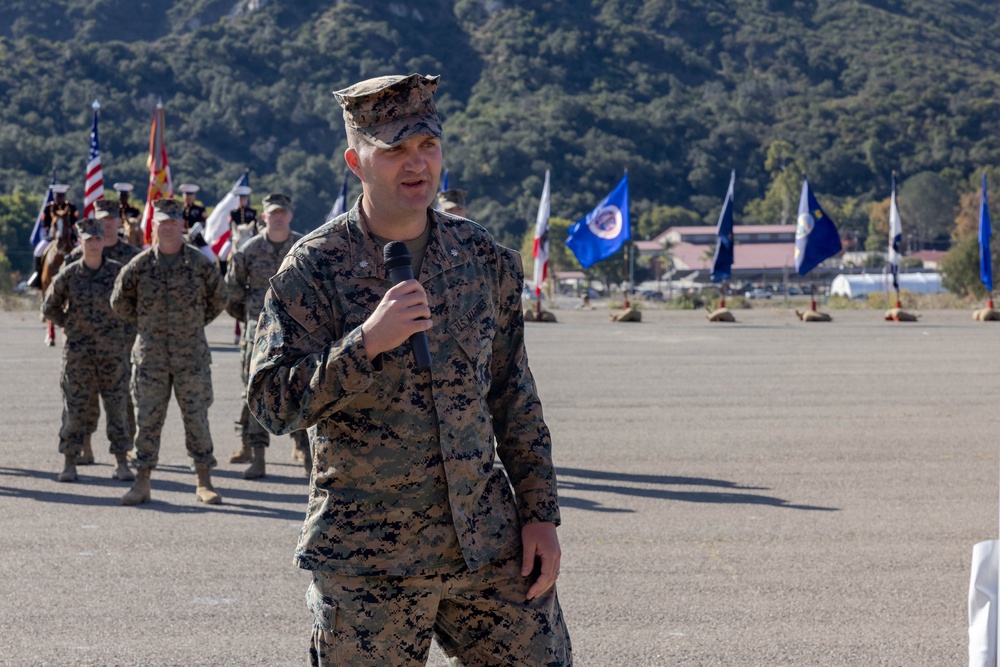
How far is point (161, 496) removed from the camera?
9.73m

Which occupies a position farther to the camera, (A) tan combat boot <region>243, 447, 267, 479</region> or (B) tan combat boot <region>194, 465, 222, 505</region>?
(A) tan combat boot <region>243, 447, 267, 479</region>

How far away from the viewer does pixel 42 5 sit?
156875mm

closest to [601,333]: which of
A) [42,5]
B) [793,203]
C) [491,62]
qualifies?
[793,203]

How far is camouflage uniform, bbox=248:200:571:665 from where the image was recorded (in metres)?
3.40

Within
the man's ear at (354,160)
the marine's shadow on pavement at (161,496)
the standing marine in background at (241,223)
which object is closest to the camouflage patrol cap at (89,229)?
the standing marine in background at (241,223)

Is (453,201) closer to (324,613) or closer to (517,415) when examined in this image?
(517,415)

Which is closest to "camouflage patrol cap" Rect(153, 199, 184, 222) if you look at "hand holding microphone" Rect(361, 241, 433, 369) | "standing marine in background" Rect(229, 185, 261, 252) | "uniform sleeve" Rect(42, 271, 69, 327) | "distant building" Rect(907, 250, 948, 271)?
"uniform sleeve" Rect(42, 271, 69, 327)

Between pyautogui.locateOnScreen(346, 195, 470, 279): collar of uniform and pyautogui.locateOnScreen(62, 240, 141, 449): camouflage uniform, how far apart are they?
746 cm

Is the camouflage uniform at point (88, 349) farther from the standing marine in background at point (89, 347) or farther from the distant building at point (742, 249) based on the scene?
the distant building at point (742, 249)

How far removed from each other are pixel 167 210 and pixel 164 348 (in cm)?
91

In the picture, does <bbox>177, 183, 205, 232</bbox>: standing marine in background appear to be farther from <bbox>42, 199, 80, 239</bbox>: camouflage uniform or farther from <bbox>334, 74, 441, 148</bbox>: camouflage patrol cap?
<bbox>334, 74, 441, 148</bbox>: camouflage patrol cap

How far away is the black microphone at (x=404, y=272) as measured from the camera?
3260 millimetres

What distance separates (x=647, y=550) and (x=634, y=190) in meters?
139

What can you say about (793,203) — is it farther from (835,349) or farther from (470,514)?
(470,514)
